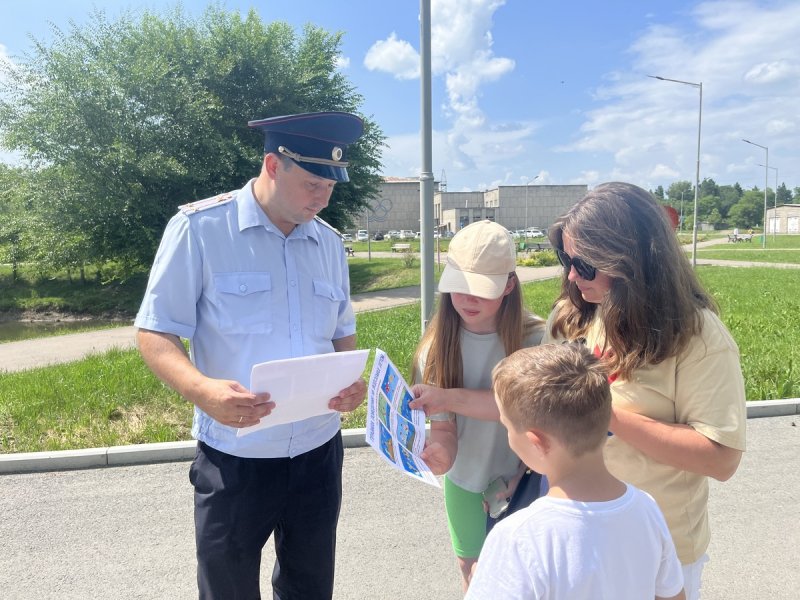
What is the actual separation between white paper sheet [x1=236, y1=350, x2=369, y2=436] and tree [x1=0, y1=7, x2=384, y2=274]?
1853 cm

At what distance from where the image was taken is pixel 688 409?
5.22ft

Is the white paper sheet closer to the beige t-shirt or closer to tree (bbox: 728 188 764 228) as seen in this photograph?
the beige t-shirt

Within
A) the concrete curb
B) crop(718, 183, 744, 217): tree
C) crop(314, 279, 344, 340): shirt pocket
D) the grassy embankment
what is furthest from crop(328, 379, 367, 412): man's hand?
crop(718, 183, 744, 217): tree

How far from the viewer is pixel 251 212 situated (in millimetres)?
2127

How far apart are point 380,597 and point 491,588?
2.03 meters

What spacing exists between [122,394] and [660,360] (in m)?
5.52

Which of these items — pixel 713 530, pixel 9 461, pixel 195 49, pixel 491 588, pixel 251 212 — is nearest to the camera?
pixel 491 588

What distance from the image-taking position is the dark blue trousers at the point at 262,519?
2.04 meters

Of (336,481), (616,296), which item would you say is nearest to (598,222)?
(616,296)

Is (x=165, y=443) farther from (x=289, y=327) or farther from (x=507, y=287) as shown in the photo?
(x=507, y=287)

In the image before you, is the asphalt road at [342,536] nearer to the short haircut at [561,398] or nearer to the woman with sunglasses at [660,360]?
the woman with sunglasses at [660,360]

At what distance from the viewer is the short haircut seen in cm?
130

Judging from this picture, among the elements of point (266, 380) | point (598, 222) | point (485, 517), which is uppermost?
point (598, 222)

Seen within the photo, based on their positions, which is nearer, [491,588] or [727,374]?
[491,588]
